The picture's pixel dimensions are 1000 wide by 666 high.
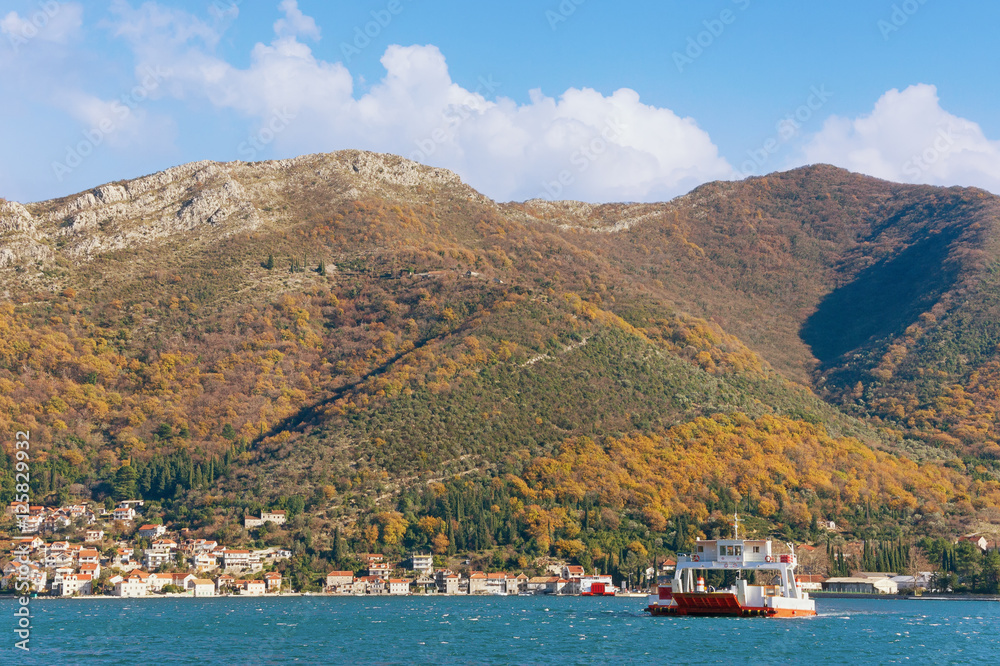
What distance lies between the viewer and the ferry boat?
95.6 meters

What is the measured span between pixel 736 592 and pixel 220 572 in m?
76.6

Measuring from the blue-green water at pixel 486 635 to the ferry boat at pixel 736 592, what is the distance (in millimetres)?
1332

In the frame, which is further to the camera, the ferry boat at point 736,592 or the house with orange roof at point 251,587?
the house with orange roof at point 251,587

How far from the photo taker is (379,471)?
15938 cm

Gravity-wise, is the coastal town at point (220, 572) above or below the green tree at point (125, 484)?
below

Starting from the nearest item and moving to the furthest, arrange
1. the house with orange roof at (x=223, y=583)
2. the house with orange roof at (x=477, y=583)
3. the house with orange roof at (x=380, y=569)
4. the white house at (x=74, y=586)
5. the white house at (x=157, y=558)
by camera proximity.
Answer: the white house at (x=74, y=586)
the house with orange roof at (x=223, y=583)
the house with orange roof at (x=477, y=583)
the house with orange roof at (x=380, y=569)
the white house at (x=157, y=558)

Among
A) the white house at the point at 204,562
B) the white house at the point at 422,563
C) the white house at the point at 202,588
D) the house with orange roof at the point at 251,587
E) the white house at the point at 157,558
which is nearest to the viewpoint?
the house with orange roof at the point at 251,587

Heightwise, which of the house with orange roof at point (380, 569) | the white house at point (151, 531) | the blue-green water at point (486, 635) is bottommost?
the blue-green water at point (486, 635)

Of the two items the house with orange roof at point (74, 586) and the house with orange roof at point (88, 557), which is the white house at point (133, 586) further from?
the house with orange roof at point (88, 557)

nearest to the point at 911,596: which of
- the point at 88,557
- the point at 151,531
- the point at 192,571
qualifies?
the point at 192,571

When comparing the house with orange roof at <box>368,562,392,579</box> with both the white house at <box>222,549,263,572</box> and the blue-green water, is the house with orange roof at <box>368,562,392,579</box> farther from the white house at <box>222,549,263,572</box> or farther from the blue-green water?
the blue-green water

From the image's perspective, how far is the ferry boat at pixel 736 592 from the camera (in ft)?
314

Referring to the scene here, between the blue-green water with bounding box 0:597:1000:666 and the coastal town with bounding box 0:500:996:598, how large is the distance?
811 inches

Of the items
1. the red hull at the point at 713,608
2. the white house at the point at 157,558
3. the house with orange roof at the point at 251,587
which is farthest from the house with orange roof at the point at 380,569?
the red hull at the point at 713,608
